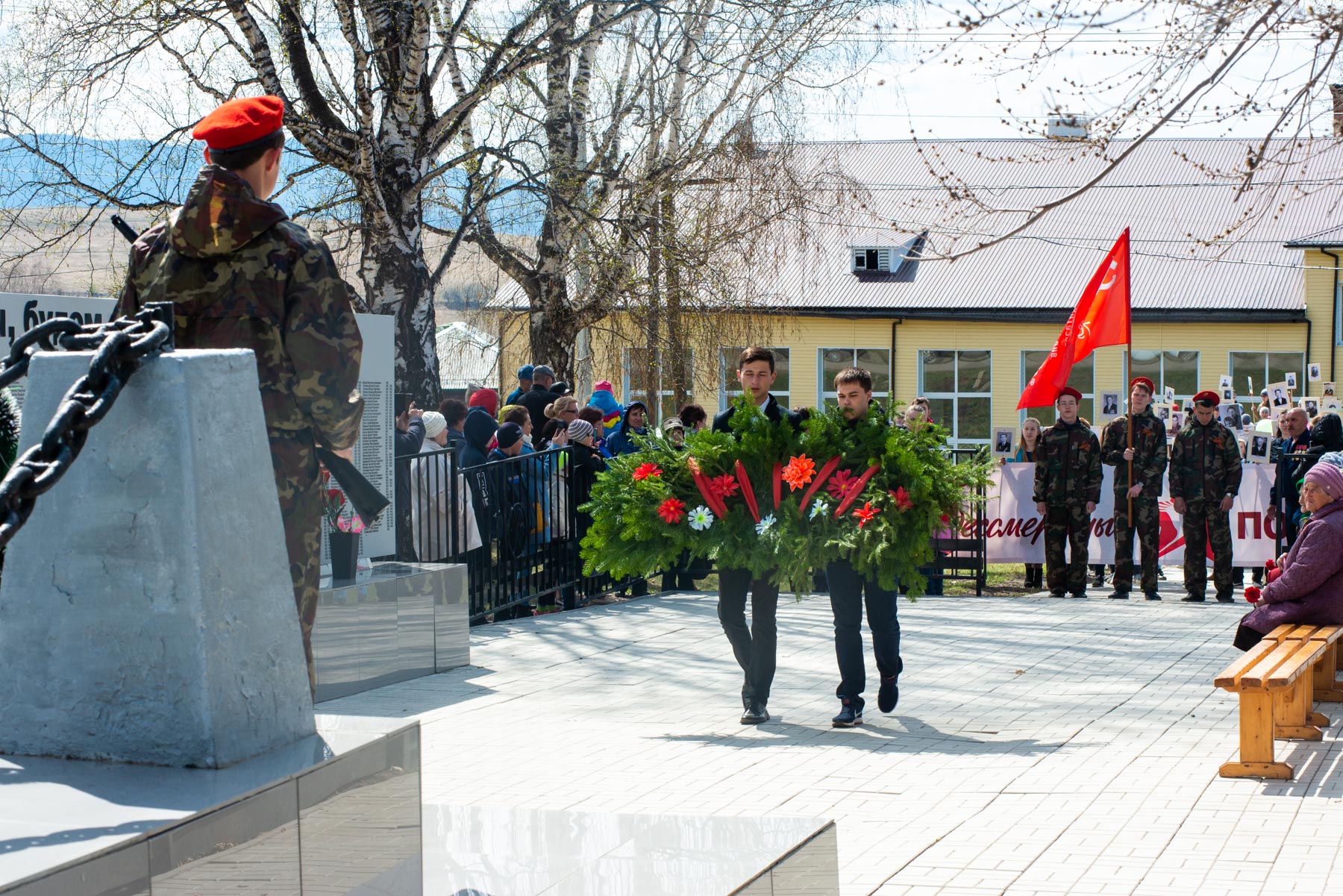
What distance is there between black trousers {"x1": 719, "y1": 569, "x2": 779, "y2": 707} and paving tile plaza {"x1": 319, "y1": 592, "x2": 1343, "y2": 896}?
0.28 metres

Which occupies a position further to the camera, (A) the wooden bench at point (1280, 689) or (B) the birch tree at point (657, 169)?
(B) the birch tree at point (657, 169)

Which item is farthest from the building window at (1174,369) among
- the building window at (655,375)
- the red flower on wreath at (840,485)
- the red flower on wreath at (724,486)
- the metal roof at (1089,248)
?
the red flower on wreath at (724,486)

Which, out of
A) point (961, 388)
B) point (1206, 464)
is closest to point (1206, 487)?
point (1206, 464)

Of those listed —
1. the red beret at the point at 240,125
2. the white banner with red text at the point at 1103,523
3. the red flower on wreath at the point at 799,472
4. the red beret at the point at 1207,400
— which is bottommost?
the white banner with red text at the point at 1103,523

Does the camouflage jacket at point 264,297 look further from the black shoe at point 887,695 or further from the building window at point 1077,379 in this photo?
the building window at point 1077,379

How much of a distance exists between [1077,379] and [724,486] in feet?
112

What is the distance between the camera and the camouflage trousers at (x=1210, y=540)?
15197 mm

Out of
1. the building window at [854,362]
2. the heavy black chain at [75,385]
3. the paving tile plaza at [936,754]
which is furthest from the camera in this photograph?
the building window at [854,362]

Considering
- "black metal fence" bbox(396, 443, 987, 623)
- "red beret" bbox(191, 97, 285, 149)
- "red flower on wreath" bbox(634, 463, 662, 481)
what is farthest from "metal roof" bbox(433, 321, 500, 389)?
"red beret" bbox(191, 97, 285, 149)

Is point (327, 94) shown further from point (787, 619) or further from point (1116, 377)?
point (1116, 377)

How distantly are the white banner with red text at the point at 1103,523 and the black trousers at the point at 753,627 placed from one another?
8831 millimetres

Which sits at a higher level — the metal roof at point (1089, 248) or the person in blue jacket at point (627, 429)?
the metal roof at point (1089, 248)

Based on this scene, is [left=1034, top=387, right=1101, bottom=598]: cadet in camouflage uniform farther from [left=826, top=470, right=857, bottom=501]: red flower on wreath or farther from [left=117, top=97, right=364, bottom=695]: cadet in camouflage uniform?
[left=117, top=97, right=364, bottom=695]: cadet in camouflage uniform

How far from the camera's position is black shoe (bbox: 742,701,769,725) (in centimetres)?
842
